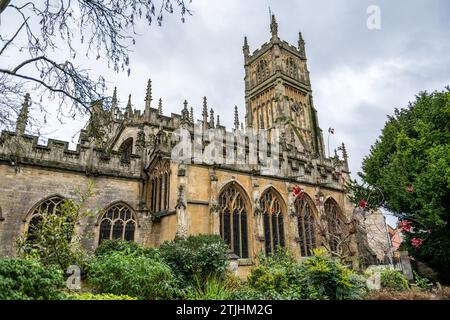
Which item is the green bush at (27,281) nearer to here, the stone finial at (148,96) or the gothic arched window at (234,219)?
the gothic arched window at (234,219)

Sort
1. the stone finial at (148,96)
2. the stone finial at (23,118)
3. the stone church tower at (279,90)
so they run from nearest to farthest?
the stone finial at (23,118)
the stone finial at (148,96)
the stone church tower at (279,90)

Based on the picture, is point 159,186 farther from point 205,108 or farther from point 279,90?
point 279,90

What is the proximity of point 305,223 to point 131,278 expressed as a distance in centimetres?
1351

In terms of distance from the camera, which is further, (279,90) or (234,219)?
(279,90)

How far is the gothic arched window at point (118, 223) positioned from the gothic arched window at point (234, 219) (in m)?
4.39

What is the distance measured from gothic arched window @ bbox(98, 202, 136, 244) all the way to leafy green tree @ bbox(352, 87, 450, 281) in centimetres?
1120

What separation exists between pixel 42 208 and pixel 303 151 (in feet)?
79.2

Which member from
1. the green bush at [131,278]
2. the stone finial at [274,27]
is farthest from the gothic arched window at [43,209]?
the stone finial at [274,27]

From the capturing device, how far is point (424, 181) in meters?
12.9

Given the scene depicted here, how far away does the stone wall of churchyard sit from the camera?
11.9 metres

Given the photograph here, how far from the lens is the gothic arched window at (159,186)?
1426 centimetres

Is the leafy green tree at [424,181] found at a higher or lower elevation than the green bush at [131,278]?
higher

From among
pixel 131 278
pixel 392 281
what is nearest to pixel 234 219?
pixel 392 281

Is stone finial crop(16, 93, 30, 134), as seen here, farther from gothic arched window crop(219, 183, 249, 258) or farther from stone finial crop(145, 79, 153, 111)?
stone finial crop(145, 79, 153, 111)
